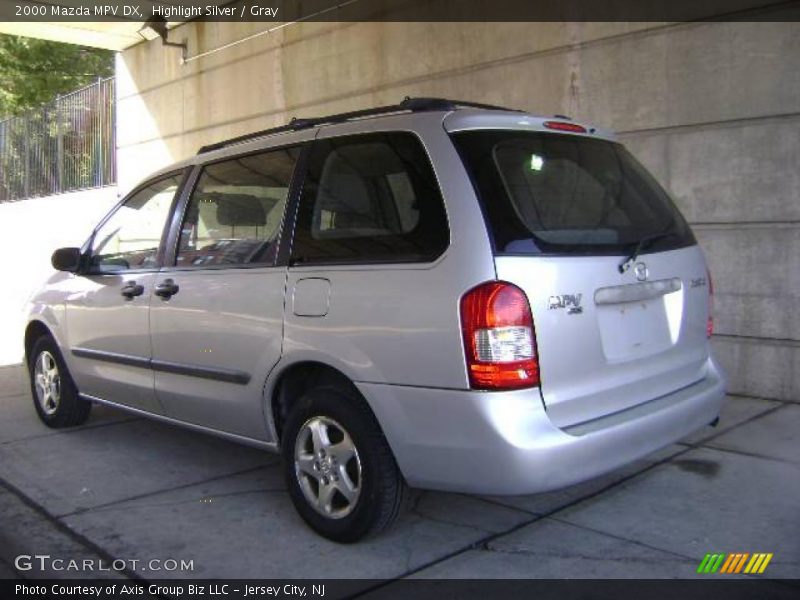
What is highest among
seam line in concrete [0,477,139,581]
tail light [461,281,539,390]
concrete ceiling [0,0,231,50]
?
concrete ceiling [0,0,231,50]

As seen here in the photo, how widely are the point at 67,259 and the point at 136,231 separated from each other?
0.56m

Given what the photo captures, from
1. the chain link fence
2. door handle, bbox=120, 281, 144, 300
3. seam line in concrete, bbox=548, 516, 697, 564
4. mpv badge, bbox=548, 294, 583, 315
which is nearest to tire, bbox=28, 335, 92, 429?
door handle, bbox=120, 281, 144, 300

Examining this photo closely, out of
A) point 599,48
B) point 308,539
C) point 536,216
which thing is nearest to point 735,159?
point 599,48

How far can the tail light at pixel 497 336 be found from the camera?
2.82 m

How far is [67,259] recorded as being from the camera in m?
4.91

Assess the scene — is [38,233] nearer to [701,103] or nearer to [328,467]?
[701,103]

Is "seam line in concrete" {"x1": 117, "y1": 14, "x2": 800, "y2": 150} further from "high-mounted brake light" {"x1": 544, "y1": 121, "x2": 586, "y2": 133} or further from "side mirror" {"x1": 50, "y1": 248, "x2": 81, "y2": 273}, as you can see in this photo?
"side mirror" {"x1": 50, "y1": 248, "x2": 81, "y2": 273}

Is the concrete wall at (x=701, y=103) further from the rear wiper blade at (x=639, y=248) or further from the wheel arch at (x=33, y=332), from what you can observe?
the wheel arch at (x=33, y=332)

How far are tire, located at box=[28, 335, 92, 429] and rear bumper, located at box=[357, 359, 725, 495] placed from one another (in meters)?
3.02

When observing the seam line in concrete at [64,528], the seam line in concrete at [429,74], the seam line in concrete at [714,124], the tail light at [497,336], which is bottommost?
the seam line in concrete at [64,528]

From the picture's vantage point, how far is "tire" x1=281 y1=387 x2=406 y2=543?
3.19 m

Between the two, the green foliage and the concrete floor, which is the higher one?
the green foliage

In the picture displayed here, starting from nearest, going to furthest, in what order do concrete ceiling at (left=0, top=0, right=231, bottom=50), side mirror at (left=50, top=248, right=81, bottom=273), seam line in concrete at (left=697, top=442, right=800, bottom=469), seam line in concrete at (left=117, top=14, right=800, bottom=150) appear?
seam line in concrete at (left=697, top=442, right=800, bottom=469)
side mirror at (left=50, top=248, right=81, bottom=273)
seam line in concrete at (left=117, top=14, right=800, bottom=150)
concrete ceiling at (left=0, top=0, right=231, bottom=50)

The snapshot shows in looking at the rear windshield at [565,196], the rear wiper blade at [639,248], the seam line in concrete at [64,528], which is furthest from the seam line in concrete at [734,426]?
the seam line in concrete at [64,528]
